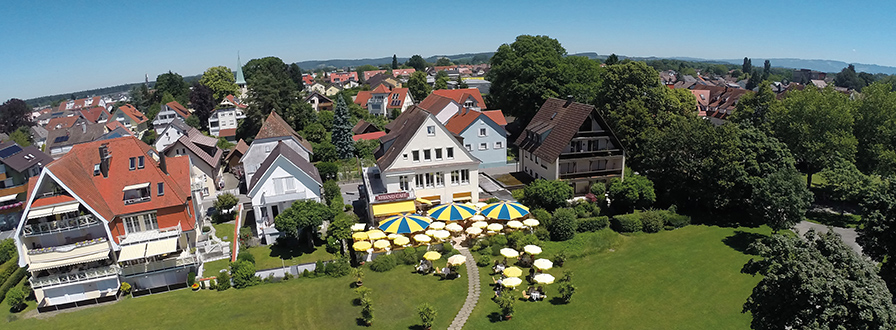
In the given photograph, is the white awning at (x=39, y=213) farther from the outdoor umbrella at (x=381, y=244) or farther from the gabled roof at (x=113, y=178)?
the outdoor umbrella at (x=381, y=244)

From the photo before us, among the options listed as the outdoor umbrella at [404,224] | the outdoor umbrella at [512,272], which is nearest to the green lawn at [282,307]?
the outdoor umbrella at [512,272]

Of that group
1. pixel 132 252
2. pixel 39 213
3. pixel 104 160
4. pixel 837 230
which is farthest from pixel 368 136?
pixel 837 230

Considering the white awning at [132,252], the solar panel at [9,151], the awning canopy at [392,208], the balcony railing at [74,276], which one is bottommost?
the balcony railing at [74,276]

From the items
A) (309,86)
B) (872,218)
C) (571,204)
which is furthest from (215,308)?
(309,86)

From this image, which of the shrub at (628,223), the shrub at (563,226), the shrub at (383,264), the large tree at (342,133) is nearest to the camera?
the shrub at (383,264)

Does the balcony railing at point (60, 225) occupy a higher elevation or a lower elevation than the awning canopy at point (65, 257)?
higher

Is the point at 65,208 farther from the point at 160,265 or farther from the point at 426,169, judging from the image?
the point at 426,169
